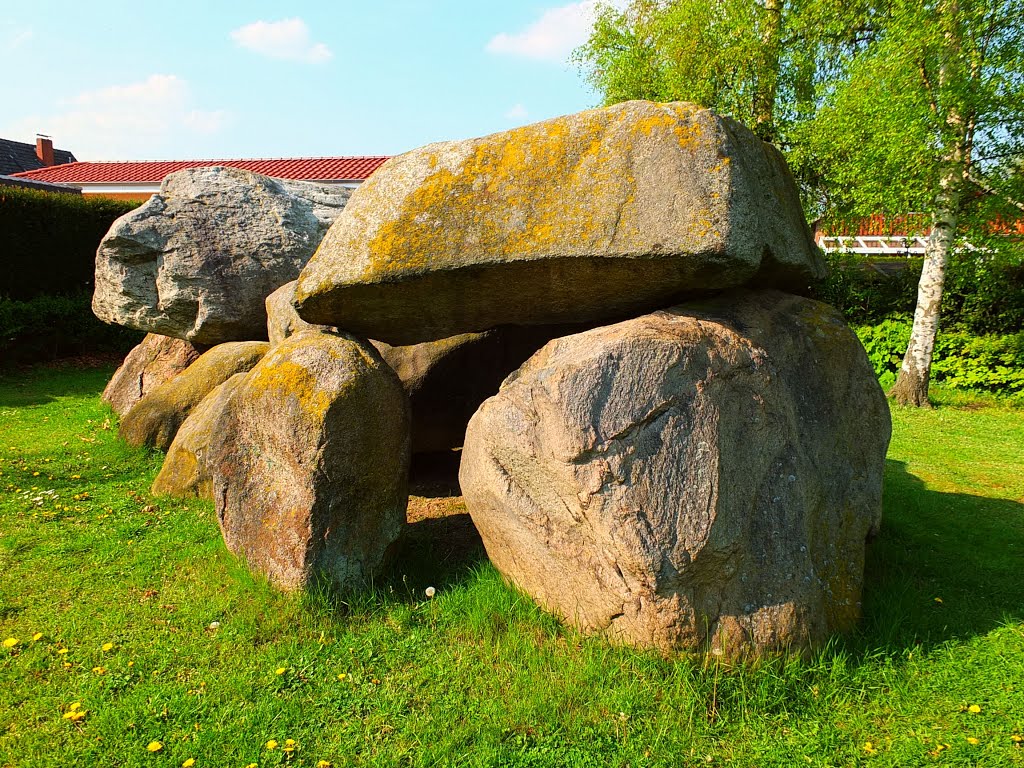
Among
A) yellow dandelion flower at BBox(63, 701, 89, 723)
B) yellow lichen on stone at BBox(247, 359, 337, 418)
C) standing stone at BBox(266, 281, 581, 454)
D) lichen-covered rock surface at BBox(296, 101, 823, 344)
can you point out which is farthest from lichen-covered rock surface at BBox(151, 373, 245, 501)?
yellow dandelion flower at BBox(63, 701, 89, 723)

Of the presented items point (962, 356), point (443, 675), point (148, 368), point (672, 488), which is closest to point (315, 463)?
point (443, 675)

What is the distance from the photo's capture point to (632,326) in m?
3.95

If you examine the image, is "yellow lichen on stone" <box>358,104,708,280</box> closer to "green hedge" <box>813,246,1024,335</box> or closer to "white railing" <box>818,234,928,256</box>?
"green hedge" <box>813,246,1024,335</box>

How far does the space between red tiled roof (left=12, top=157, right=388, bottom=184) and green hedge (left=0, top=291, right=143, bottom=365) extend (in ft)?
27.2

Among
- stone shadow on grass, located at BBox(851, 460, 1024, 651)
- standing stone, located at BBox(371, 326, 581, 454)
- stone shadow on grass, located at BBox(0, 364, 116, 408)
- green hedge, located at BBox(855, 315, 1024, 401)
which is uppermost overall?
standing stone, located at BBox(371, 326, 581, 454)

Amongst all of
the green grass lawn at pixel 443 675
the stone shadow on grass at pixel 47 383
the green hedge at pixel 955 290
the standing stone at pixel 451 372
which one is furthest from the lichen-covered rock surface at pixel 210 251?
the green hedge at pixel 955 290

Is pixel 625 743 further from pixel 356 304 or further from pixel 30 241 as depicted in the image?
pixel 30 241

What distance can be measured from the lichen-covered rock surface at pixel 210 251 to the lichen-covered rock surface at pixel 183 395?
24.8 inches

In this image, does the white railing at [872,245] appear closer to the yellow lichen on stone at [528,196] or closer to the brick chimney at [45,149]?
the yellow lichen on stone at [528,196]

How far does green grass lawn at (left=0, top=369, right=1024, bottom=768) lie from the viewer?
10.9 feet

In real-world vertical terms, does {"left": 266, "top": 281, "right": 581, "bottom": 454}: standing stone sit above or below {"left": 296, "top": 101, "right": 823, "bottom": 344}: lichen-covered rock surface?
below

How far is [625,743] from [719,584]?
89cm

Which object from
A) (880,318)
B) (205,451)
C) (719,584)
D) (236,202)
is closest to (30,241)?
(236,202)

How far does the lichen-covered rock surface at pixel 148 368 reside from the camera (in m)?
9.59
